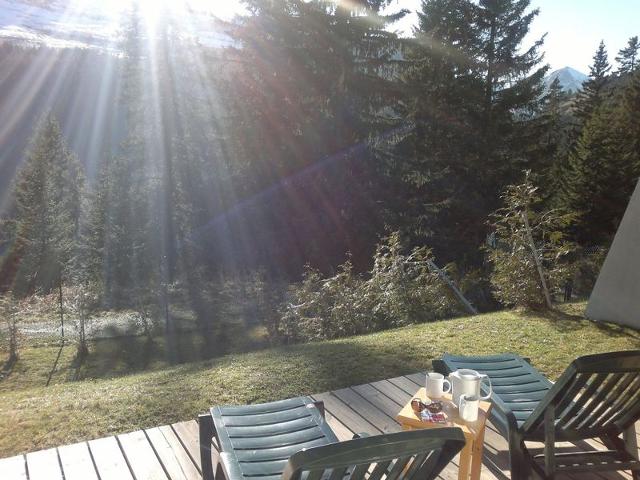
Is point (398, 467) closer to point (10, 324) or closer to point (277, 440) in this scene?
point (277, 440)

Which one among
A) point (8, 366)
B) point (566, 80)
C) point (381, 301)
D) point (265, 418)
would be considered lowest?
point (8, 366)

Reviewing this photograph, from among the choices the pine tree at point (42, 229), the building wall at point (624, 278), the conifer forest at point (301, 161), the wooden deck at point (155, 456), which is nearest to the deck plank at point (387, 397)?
the wooden deck at point (155, 456)

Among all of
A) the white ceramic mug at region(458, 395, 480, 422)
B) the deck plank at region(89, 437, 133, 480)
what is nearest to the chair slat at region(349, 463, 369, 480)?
the white ceramic mug at region(458, 395, 480, 422)

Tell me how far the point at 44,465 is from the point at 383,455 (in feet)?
6.13

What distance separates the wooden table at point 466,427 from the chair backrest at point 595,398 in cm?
21

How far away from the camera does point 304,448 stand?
6.42 feet

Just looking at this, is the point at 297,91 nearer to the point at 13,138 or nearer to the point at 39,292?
the point at 39,292

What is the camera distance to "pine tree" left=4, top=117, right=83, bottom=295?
17.1m

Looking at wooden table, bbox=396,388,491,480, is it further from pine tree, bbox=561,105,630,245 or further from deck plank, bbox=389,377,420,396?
pine tree, bbox=561,105,630,245

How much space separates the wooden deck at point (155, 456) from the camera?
2.29 metres

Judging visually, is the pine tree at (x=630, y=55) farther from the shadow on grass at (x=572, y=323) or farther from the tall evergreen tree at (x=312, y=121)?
the shadow on grass at (x=572, y=323)

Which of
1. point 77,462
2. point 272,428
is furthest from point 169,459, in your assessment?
point 272,428

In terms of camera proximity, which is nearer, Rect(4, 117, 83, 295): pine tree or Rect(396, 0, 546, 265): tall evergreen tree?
Rect(396, 0, 546, 265): tall evergreen tree

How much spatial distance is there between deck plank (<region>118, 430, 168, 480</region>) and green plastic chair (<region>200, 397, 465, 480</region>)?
10.0 inches
